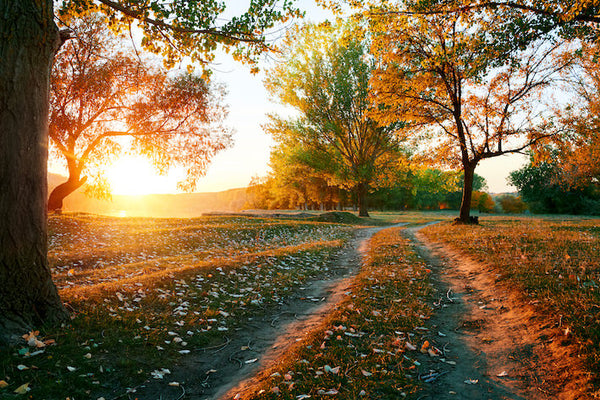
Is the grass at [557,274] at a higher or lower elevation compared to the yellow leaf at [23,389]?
higher

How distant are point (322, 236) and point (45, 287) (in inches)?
→ 667

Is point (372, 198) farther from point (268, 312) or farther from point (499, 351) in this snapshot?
point (499, 351)

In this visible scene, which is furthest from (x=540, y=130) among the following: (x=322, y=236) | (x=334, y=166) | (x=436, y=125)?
(x=334, y=166)

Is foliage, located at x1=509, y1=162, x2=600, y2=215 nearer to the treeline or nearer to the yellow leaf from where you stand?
the treeline

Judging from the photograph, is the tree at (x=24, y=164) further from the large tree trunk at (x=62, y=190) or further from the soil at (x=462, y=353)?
the large tree trunk at (x=62, y=190)

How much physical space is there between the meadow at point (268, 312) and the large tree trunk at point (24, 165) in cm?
62

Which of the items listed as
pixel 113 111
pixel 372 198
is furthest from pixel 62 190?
pixel 372 198

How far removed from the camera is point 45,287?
5.80 metres

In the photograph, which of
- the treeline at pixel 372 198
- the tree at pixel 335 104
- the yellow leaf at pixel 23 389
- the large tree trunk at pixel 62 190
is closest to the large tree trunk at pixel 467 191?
the tree at pixel 335 104

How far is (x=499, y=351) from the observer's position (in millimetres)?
5262

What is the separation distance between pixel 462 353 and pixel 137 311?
6433 millimetres

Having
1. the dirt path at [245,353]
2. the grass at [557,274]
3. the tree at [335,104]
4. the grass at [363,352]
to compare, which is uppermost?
the tree at [335,104]

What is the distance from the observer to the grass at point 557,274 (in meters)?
5.06

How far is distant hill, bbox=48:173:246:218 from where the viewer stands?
43.3m
